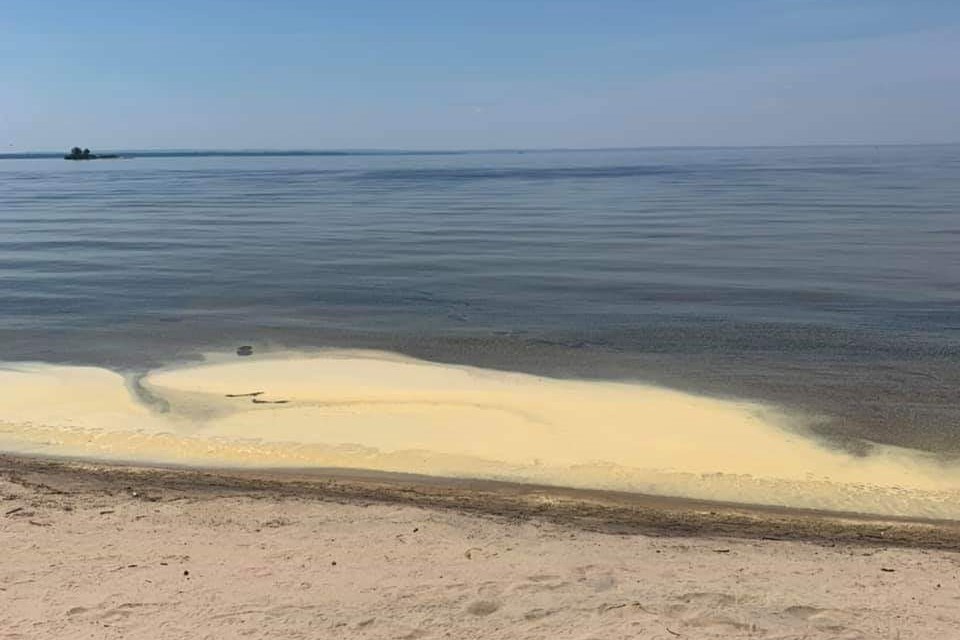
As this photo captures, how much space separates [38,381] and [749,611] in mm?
10340

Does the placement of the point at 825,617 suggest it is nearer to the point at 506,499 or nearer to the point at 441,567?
the point at 441,567

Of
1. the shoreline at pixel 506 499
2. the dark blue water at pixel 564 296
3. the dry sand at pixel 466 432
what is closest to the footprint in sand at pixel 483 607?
the shoreline at pixel 506 499

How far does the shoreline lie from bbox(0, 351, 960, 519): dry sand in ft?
0.84

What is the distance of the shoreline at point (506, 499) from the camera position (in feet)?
21.4

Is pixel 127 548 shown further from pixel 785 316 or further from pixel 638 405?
pixel 785 316

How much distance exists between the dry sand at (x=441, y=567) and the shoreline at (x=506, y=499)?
0.10 ft

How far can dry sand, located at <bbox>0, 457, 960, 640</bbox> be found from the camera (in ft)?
15.4

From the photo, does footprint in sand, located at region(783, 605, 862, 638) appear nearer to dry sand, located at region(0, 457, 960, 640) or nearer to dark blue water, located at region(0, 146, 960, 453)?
dry sand, located at region(0, 457, 960, 640)

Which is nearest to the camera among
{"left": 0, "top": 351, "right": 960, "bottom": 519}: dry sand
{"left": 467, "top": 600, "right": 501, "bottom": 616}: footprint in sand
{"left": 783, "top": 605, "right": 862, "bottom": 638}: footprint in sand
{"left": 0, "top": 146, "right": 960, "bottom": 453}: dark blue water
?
{"left": 783, "top": 605, "right": 862, "bottom": 638}: footprint in sand

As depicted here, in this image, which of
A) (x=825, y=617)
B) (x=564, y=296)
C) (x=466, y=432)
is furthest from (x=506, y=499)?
(x=564, y=296)

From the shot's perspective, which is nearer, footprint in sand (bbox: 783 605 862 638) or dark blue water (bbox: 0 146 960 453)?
footprint in sand (bbox: 783 605 862 638)

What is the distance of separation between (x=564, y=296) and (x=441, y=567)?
1243cm

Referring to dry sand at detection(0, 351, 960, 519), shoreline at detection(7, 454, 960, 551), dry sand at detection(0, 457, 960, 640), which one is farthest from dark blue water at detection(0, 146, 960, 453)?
dry sand at detection(0, 457, 960, 640)

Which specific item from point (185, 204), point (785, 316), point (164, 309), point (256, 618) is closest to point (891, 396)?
point (785, 316)
